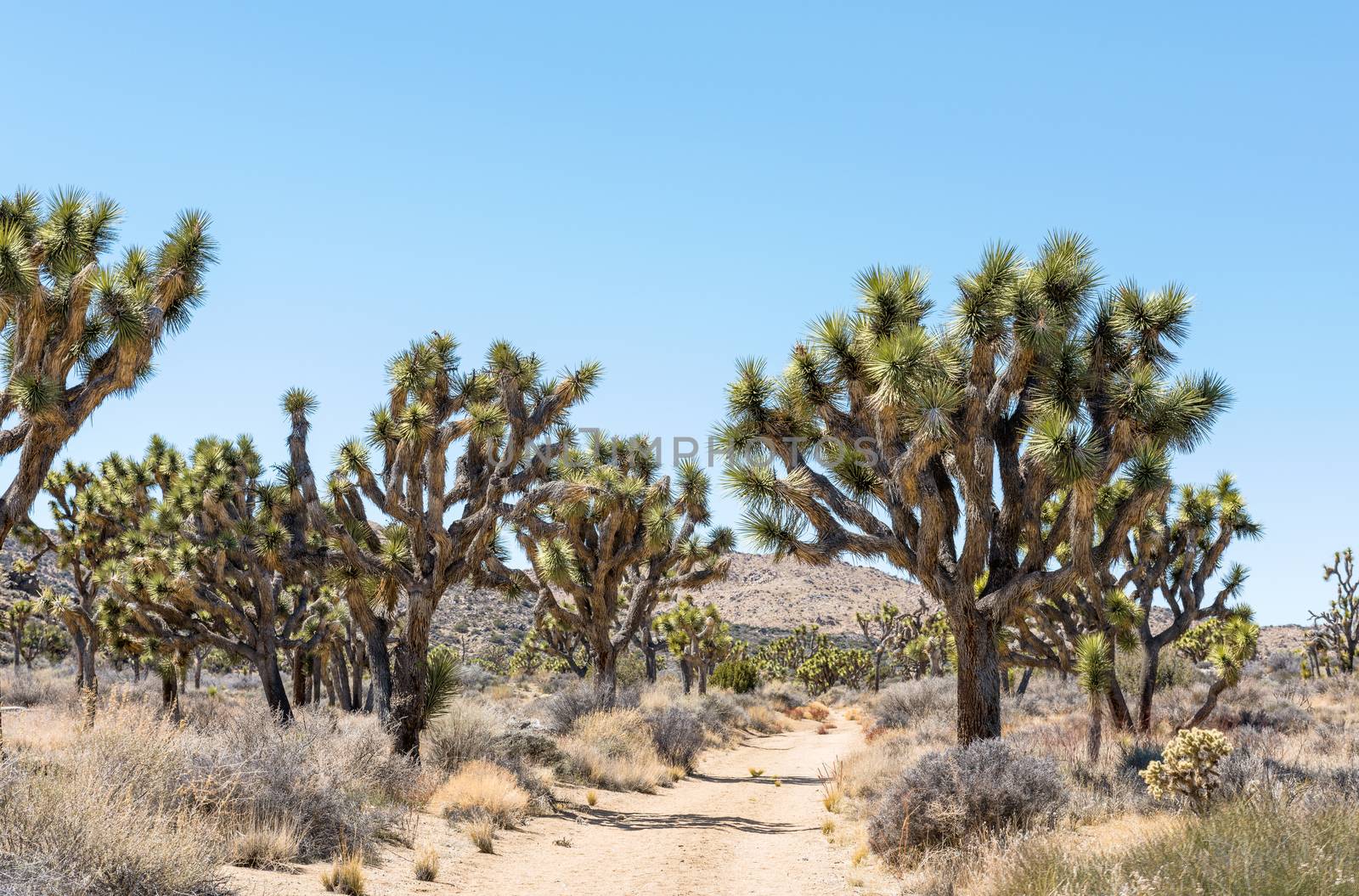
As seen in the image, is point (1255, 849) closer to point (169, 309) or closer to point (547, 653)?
point (169, 309)

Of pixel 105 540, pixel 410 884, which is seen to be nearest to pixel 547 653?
pixel 105 540

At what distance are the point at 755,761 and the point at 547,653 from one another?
29304mm

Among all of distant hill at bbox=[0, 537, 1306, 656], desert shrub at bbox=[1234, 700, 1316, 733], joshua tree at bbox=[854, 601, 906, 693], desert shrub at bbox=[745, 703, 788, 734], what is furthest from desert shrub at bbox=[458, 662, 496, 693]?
desert shrub at bbox=[1234, 700, 1316, 733]

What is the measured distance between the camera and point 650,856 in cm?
987

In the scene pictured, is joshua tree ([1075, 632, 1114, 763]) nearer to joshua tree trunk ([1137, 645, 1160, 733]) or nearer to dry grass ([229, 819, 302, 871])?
joshua tree trunk ([1137, 645, 1160, 733])

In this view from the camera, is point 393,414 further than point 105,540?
No

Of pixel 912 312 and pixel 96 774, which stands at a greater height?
pixel 912 312

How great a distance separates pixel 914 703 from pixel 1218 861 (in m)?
22.1

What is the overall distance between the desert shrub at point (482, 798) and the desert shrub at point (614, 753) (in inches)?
124

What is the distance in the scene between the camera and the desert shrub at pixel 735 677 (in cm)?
3875

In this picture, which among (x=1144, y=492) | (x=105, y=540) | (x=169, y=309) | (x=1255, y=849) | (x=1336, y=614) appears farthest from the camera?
(x=1336, y=614)

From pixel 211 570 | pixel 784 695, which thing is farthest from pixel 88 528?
pixel 784 695

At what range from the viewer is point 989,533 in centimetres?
1112

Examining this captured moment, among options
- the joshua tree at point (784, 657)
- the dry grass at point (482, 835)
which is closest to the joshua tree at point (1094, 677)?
the dry grass at point (482, 835)
